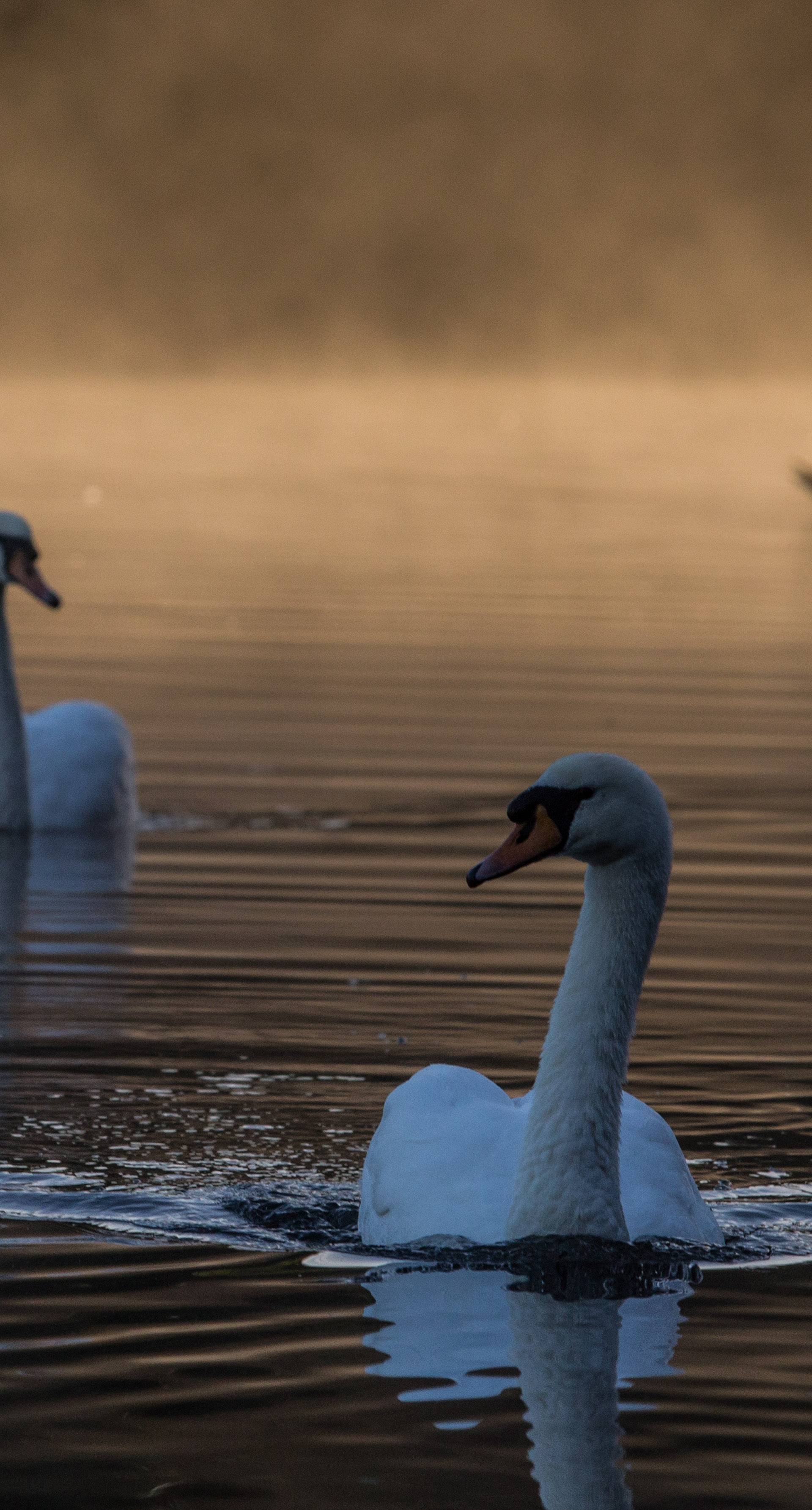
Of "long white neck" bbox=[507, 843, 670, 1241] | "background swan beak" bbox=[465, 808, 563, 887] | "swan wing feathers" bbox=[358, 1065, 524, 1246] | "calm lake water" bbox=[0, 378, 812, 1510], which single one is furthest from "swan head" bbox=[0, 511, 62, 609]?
"background swan beak" bbox=[465, 808, 563, 887]

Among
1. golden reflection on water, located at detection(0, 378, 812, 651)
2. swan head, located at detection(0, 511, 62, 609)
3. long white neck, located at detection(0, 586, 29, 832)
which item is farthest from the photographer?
golden reflection on water, located at detection(0, 378, 812, 651)

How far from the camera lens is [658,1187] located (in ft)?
25.9

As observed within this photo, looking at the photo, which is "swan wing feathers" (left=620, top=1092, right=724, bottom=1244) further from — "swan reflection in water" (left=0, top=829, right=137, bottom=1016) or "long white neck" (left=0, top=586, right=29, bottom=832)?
"long white neck" (left=0, top=586, right=29, bottom=832)

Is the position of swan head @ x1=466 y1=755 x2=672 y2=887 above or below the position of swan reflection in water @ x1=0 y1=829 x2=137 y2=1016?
above

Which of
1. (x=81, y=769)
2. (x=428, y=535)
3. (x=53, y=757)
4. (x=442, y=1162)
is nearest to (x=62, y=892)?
(x=81, y=769)

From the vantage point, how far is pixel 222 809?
1655 cm

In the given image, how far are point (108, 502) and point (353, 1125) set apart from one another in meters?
47.7

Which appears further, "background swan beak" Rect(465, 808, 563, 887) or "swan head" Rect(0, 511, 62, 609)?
"swan head" Rect(0, 511, 62, 609)

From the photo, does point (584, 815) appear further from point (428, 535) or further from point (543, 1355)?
point (428, 535)

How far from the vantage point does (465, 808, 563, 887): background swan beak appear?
24.7 ft

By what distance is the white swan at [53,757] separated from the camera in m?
16.6

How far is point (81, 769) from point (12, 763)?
395 mm

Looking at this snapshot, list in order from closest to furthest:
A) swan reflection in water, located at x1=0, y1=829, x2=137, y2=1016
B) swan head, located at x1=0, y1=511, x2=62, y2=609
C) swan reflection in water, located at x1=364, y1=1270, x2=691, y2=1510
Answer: swan reflection in water, located at x1=364, y1=1270, x2=691, y2=1510 < swan reflection in water, located at x1=0, y1=829, x2=137, y2=1016 < swan head, located at x1=0, y1=511, x2=62, y2=609

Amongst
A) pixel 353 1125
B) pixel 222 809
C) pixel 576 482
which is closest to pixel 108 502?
pixel 576 482
